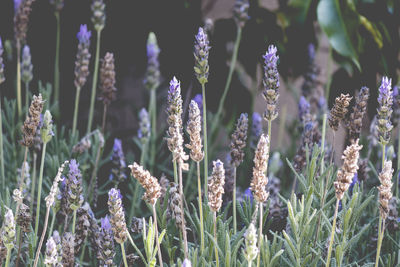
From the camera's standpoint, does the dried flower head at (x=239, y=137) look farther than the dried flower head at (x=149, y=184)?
Yes

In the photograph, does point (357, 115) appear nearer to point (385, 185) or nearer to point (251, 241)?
point (385, 185)

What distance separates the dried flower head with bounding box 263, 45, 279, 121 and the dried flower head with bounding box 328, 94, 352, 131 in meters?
0.12

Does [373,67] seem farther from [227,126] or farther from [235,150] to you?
[235,150]

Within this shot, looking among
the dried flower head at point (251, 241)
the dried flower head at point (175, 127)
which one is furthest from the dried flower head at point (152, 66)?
the dried flower head at point (251, 241)

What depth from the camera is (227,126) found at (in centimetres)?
247

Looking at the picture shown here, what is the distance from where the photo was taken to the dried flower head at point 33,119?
1132mm

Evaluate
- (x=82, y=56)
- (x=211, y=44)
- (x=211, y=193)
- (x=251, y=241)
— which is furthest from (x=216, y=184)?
(x=211, y=44)

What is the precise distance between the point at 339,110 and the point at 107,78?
0.81 metres

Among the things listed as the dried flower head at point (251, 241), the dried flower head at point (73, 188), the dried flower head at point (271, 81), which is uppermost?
the dried flower head at point (271, 81)

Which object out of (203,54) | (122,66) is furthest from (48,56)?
(203,54)

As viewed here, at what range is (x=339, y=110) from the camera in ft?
3.80

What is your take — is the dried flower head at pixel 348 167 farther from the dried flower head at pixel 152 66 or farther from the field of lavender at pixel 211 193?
the dried flower head at pixel 152 66

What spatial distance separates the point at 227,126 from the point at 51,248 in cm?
152

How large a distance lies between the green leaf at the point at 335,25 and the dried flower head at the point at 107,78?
1.99 feet
